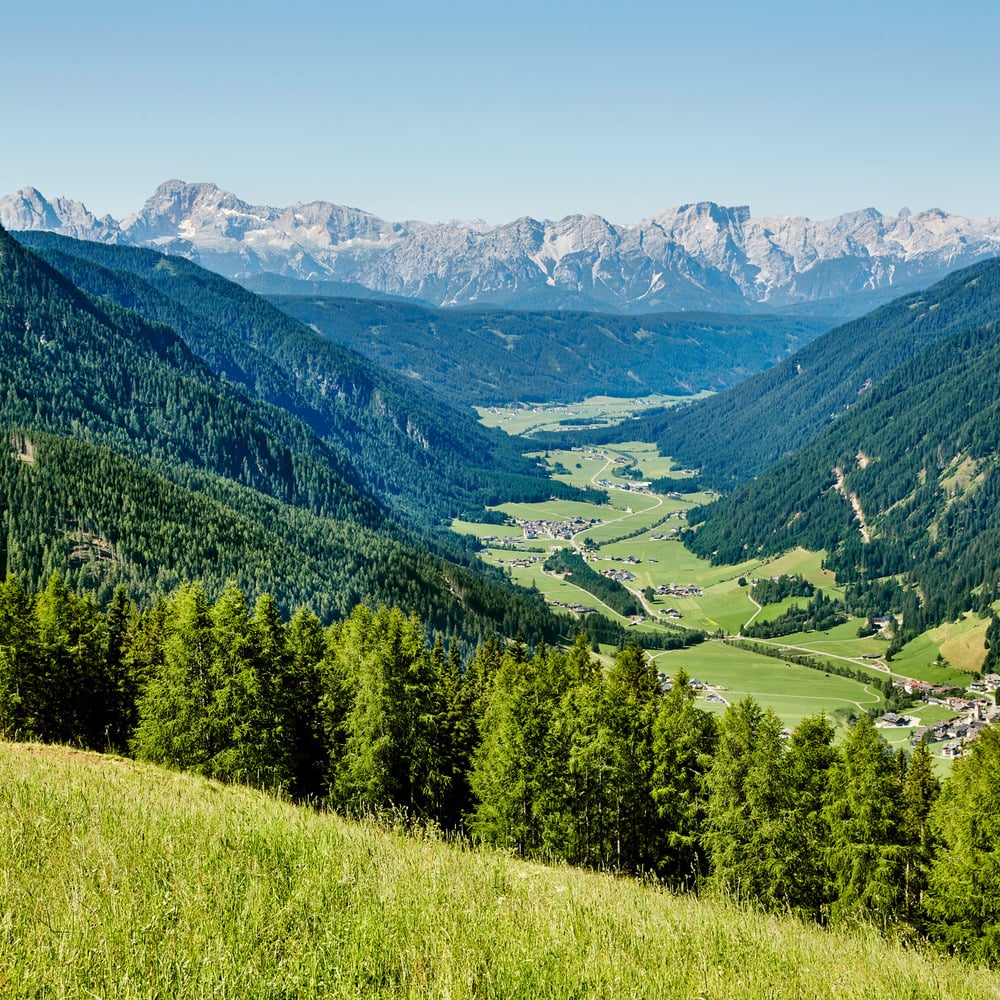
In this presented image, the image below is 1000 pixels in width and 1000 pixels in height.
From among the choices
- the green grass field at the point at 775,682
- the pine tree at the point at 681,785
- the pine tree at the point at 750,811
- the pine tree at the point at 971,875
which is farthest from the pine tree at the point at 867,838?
the green grass field at the point at 775,682

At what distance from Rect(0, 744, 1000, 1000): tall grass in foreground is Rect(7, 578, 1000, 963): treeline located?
82.7 ft

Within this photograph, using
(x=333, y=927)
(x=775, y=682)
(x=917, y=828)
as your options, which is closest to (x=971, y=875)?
(x=917, y=828)

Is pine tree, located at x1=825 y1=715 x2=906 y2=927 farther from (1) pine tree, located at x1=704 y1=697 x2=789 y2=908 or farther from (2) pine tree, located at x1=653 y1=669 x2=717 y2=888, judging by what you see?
(2) pine tree, located at x1=653 y1=669 x2=717 y2=888

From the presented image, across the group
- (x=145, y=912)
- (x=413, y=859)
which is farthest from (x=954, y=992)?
(x=145, y=912)

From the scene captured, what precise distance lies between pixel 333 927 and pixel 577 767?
3472 cm

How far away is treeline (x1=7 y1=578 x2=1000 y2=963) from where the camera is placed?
40344 mm

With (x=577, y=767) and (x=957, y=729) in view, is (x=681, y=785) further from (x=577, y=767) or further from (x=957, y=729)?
(x=957, y=729)

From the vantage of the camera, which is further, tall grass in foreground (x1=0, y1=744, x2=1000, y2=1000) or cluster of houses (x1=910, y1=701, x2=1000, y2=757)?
cluster of houses (x1=910, y1=701, x2=1000, y2=757)

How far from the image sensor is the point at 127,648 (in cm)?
5878

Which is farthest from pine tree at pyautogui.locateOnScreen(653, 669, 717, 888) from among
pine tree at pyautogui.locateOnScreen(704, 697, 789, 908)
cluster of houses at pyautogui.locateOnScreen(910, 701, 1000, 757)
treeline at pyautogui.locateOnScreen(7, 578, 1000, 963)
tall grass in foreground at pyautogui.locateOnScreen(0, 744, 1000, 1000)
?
cluster of houses at pyautogui.locateOnScreen(910, 701, 1000, 757)

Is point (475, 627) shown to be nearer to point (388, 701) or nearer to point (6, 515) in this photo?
point (6, 515)

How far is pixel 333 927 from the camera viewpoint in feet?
32.8

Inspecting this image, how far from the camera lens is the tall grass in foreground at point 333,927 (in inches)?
346

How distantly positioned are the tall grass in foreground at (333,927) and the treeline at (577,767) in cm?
2520
